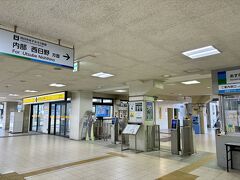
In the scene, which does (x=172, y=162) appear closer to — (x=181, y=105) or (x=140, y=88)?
(x=140, y=88)

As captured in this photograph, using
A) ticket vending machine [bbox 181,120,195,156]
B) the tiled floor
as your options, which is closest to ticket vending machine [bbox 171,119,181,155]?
ticket vending machine [bbox 181,120,195,156]

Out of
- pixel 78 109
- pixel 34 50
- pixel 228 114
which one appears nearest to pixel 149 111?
pixel 228 114

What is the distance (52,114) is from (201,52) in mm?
11009

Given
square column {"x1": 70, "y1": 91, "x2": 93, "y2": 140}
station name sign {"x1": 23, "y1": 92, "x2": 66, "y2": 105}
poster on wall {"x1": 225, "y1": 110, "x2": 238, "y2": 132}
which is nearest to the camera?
poster on wall {"x1": 225, "y1": 110, "x2": 238, "y2": 132}

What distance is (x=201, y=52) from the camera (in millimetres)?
3717

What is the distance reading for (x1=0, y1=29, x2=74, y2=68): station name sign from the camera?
8.20 feet

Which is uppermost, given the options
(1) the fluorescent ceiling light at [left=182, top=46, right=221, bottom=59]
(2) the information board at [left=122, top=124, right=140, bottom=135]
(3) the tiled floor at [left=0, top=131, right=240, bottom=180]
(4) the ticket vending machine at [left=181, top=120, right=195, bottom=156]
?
(1) the fluorescent ceiling light at [left=182, top=46, right=221, bottom=59]

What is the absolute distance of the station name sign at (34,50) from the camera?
8.20 feet

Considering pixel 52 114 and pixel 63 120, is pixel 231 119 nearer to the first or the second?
pixel 63 120

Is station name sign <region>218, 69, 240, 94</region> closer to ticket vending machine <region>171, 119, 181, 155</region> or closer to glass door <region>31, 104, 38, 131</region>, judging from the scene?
ticket vending machine <region>171, 119, 181, 155</region>

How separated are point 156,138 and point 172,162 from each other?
6.18ft

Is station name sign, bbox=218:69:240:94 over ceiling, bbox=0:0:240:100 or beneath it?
beneath

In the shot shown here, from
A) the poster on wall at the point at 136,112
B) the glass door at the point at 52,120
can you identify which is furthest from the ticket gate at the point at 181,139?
the glass door at the point at 52,120

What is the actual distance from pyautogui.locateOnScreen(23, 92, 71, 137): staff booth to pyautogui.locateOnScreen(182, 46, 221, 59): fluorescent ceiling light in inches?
295
